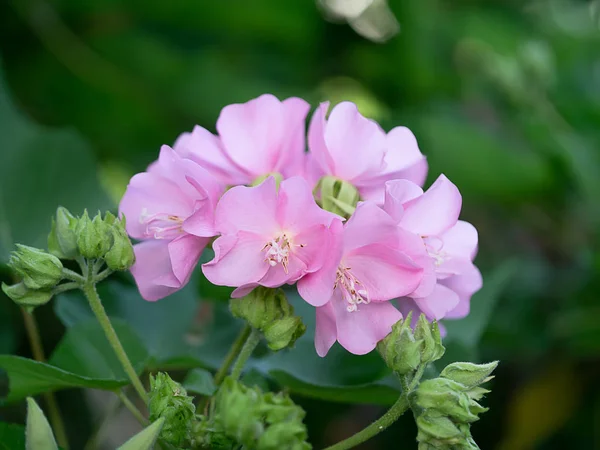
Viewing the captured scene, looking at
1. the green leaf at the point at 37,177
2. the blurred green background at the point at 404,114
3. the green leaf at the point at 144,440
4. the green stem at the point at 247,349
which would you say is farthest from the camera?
the blurred green background at the point at 404,114

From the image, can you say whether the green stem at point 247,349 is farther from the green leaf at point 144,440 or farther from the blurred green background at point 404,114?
the blurred green background at point 404,114

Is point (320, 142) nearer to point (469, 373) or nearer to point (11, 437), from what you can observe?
point (469, 373)

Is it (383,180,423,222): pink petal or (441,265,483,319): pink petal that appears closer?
(383,180,423,222): pink petal

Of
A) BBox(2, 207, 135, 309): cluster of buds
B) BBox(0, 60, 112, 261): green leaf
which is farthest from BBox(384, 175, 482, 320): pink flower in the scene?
BBox(0, 60, 112, 261): green leaf

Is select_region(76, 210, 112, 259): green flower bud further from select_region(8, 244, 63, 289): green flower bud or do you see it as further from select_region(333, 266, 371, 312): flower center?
select_region(333, 266, 371, 312): flower center

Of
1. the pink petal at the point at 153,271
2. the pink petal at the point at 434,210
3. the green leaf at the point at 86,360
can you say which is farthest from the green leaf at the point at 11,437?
the pink petal at the point at 434,210

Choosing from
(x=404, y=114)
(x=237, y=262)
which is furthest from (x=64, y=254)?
(x=404, y=114)

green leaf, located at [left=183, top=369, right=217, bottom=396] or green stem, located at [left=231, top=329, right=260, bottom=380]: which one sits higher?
green stem, located at [left=231, top=329, right=260, bottom=380]

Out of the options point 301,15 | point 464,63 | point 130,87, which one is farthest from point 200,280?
point 464,63
